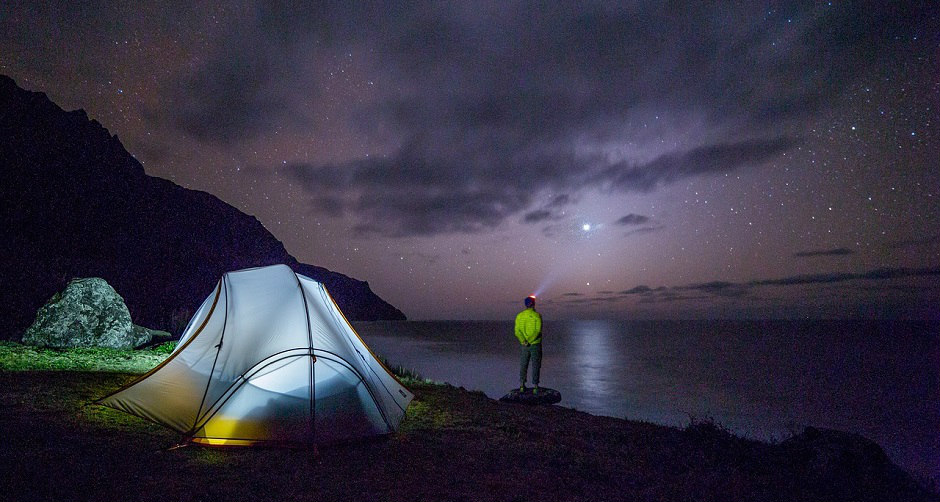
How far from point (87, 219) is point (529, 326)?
259 feet

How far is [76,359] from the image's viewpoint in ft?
42.8

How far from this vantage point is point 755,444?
852 centimetres

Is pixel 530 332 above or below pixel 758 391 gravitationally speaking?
above

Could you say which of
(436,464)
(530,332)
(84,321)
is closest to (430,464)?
(436,464)

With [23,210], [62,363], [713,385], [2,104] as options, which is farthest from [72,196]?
[713,385]

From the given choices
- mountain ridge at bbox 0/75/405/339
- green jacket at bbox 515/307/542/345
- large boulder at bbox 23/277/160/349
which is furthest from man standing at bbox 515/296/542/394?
mountain ridge at bbox 0/75/405/339

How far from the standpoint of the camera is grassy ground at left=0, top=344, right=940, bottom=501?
523 centimetres

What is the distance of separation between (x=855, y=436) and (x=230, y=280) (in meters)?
11.3

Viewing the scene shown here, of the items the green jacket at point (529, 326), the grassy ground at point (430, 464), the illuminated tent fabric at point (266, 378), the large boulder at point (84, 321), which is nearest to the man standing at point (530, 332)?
the green jacket at point (529, 326)

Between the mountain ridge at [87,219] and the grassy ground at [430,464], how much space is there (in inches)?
1253

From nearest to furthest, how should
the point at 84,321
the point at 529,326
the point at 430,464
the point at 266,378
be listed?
the point at 430,464 → the point at 266,378 → the point at 529,326 → the point at 84,321

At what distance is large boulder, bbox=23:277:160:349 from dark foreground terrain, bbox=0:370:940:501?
7277 millimetres

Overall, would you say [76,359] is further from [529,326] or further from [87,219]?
[87,219]

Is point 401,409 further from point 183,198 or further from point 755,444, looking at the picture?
point 183,198
